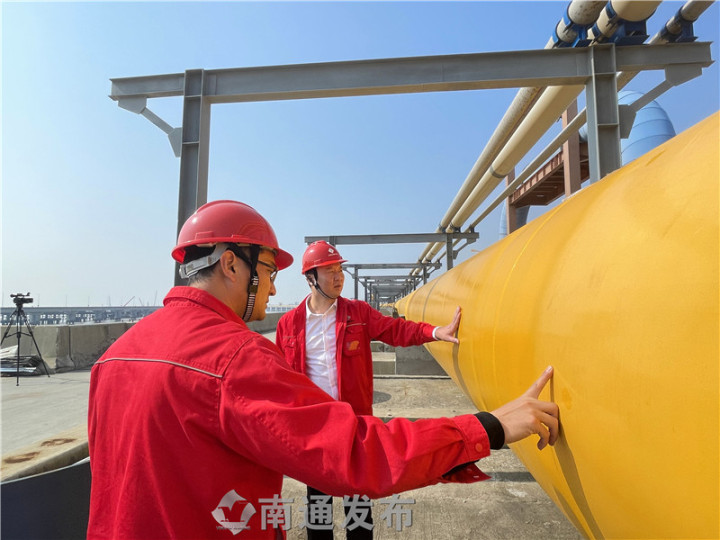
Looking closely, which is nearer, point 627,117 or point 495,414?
point 495,414

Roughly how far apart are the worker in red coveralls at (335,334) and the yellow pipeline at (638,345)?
127 cm

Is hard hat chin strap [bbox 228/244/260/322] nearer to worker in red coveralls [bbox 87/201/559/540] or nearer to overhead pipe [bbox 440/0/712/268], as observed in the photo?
worker in red coveralls [bbox 87/201/559/540]

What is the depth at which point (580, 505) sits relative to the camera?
3.59 feet

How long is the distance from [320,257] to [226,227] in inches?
51.4

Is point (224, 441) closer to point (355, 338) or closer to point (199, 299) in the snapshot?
point (199, 299)

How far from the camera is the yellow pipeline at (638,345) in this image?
67 cm

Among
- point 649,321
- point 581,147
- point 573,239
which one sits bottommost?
point 649,321

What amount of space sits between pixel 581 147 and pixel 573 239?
1029 cm

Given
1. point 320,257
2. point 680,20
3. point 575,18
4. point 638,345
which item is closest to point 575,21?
point 575,18

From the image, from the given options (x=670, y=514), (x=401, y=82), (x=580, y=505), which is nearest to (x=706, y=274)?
(x=670, y=514)

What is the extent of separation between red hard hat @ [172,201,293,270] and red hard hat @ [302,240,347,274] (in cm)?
115

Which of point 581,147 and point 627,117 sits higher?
point 581,147

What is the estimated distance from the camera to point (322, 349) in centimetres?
260

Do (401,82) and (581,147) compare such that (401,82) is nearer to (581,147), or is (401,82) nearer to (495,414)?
(495,414)
